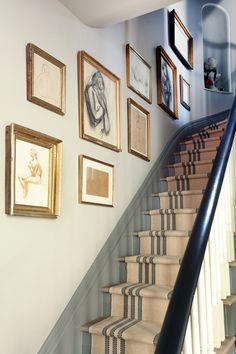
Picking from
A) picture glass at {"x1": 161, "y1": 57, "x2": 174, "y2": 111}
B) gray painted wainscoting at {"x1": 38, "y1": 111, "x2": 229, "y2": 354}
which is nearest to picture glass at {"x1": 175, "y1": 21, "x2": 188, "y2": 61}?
picture glass at {"x1": 161, "y1": 57, "x2": 174, "y2": 111}

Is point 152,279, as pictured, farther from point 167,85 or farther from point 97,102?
point 167,85

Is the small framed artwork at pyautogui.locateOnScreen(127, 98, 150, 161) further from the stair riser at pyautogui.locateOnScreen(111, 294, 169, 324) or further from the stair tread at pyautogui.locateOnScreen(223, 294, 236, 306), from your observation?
the stair tread at pyautogui.locateOnScreen(223, 294, 236, 306)

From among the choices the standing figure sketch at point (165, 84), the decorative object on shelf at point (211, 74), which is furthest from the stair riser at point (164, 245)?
the decorative object on shelf at point (211, 74)

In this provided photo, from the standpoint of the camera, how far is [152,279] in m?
2.56

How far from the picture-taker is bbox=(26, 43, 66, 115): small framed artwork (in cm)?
203

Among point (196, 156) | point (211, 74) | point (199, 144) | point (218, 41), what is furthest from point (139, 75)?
point (218, 41)

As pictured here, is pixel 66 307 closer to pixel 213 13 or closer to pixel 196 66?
pixel 196 66

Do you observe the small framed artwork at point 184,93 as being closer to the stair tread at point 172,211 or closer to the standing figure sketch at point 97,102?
the stair tread at point 172,211

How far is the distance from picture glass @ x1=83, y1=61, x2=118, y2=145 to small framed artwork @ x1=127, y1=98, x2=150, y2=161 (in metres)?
A: 0.29

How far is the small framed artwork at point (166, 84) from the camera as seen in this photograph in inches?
152

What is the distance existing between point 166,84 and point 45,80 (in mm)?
2189

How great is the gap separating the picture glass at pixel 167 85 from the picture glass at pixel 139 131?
630 millimetres

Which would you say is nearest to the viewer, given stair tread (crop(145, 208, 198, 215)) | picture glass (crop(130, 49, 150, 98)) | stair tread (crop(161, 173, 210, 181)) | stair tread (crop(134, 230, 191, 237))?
stair tread (crop(134, 230, 191, 237))

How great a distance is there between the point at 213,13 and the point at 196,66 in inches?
58.2
